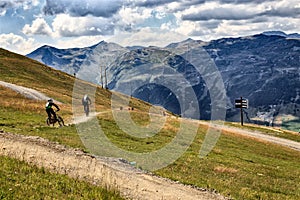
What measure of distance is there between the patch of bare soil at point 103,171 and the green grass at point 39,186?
1233mm

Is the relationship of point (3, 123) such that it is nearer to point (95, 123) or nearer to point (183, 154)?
point (95, 123)

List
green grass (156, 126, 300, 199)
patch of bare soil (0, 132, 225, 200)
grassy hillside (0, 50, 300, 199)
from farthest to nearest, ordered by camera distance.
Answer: grassy hillside (0, 50, 300, 199), green grass (156, 126, 300, 199), patch of bare soil (0, 132, 225, 200)

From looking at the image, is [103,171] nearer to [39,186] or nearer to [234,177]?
[39,186]

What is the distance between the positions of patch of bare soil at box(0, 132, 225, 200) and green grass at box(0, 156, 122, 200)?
123 cm

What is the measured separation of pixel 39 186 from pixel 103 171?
5.71 meters

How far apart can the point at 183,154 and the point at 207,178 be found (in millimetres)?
9795

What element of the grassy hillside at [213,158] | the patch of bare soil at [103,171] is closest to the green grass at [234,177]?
the grassy hillside at [213,158]

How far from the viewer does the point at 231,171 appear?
1162 inches

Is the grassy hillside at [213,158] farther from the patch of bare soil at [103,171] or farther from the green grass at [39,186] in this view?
the green grass at [39,186]

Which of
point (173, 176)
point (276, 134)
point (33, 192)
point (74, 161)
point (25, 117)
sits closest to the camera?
point (33, 192)

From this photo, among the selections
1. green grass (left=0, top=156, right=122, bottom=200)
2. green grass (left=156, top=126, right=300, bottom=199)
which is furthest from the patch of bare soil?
green grass (left=156, top=126, right=300, bottom=199)

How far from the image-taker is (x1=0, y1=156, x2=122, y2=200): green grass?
12.9 metres

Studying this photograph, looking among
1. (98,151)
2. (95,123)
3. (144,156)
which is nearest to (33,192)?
(98,151)

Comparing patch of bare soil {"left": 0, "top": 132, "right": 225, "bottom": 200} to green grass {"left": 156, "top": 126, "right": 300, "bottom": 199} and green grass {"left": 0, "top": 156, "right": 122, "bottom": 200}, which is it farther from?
green grass {"left": 156, "top": 126, "right": 300, "bottom": 199}
